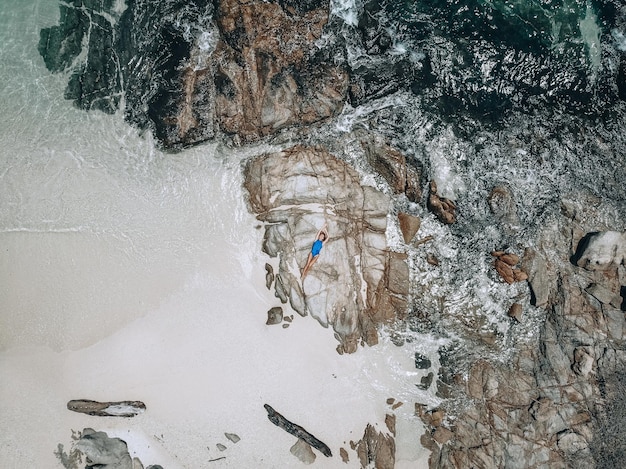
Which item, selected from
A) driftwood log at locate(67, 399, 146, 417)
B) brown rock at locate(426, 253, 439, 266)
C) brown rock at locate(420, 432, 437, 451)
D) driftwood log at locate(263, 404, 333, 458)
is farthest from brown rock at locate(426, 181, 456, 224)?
driftwood log at locate(67, 399, 146, 417)

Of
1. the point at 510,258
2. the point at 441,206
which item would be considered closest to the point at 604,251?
the point at 510,258

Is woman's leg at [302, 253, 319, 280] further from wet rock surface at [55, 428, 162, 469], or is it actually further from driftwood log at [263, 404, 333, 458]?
wet rock surface at [55, 428, 162, 469]

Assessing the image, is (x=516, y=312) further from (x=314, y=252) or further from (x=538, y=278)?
(x=314, y=252)

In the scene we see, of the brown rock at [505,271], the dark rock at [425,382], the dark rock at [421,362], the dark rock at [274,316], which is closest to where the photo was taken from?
the dark rock at [274,316]

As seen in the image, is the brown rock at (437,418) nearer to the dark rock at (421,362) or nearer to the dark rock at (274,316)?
the dark rock at (421,362)

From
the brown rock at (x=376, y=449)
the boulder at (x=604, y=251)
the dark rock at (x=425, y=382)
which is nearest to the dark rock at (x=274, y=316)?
the brown rock at (x=376, y=449)

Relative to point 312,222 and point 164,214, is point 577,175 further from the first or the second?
point 164,214

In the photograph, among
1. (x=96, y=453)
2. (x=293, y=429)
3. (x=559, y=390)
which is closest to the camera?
(x=96, y=453)
